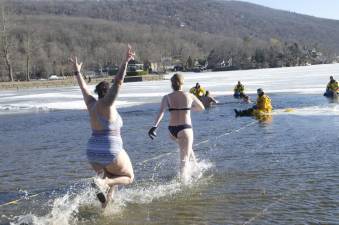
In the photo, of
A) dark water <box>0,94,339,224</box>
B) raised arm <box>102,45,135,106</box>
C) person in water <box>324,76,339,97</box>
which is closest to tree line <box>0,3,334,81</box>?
person in water <box>324,76,339,97</box>

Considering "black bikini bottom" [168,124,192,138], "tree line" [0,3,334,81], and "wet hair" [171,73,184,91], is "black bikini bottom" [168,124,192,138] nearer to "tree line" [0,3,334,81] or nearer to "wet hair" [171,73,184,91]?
"wet hair" [171,73,184,91]

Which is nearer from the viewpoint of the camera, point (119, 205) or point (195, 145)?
point (119, 205)

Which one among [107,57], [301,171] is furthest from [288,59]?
[301,171]

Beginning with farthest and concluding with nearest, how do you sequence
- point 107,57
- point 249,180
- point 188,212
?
1. point 107,57
2. point 249,180
3. point 188,212

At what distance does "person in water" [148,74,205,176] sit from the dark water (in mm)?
651

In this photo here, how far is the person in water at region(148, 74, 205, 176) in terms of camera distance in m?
8.98

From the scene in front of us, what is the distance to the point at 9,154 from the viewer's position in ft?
43.5

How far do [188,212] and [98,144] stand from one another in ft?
5.15

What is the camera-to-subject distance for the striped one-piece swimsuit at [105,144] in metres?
6.91

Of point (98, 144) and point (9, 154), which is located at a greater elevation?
point (98, 144)

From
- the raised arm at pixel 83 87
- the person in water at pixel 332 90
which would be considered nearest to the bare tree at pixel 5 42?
the person in water at pixel 332 90

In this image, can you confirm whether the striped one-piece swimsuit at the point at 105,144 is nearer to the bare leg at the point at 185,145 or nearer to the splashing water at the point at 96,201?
the splashing water at the point at 96,201

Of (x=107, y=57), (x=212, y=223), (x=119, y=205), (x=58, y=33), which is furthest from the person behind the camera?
(x=58, y=33)

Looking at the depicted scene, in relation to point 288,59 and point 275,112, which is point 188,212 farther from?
point 288,59
